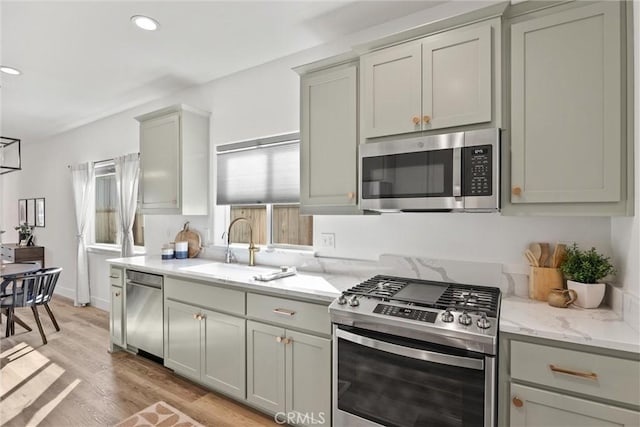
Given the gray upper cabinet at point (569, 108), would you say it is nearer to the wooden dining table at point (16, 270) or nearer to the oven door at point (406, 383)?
the oven door at point (406, 383)

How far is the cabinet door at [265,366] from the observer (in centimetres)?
208

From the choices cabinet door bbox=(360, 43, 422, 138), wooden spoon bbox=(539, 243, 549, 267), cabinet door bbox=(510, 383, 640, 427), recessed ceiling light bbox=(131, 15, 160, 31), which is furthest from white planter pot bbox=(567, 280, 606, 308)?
recessed ceiling light bbox=(131, 15, 160, 31)

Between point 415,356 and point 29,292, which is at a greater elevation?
point 415,356

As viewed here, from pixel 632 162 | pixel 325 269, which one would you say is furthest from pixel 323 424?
pixel 632 162

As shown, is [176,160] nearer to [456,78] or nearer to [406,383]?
[456,78]

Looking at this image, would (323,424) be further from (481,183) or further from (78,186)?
(78,186)

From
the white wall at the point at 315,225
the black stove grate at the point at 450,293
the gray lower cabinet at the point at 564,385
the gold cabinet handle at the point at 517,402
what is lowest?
the gold cabinet handle at the point at 517,402

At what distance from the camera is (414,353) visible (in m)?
1.54

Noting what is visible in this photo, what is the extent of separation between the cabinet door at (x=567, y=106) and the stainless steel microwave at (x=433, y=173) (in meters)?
0.13

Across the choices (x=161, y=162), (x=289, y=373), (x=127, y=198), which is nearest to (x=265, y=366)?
(x=289, y=373)

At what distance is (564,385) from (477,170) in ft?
3.24

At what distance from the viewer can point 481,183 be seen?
1680 millimetres

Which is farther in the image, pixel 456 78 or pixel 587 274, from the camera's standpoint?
pixel 456 78

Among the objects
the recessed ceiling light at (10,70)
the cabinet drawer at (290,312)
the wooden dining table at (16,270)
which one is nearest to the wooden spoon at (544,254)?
the cabinet drawer at (290,312)
